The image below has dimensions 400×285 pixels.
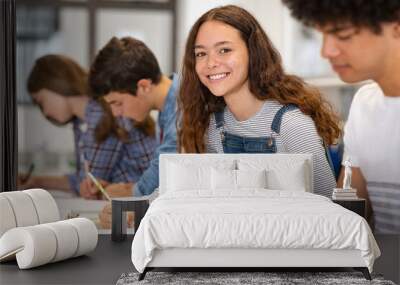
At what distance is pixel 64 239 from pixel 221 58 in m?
2.17

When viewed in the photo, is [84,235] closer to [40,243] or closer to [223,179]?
[40,243]

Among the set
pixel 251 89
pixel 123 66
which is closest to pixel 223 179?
pixel 251 89

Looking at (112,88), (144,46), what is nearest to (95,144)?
(112,88)

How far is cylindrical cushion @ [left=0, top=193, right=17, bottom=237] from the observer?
4.91 metres

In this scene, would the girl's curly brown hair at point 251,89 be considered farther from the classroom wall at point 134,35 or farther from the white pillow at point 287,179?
the white pillow at point 287,179

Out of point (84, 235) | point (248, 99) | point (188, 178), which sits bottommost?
point (84, 235)

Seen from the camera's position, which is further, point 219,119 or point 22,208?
point 219,119

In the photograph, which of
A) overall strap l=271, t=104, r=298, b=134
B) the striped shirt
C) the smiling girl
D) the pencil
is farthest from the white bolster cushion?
overall strap l=271, t=104, r=298, b=134

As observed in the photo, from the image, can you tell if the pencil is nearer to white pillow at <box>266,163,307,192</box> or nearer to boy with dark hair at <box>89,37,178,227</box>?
boy with dark hair at <box>89,37,178,227</box>

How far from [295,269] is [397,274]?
0.68 meters

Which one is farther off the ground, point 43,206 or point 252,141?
point 252,141

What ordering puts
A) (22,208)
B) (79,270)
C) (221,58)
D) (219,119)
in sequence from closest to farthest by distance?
(79,270) → (22,208) → (221,58) → (219,119)

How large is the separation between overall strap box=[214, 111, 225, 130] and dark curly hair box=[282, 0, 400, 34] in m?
1.19

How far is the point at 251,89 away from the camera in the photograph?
6113mm
